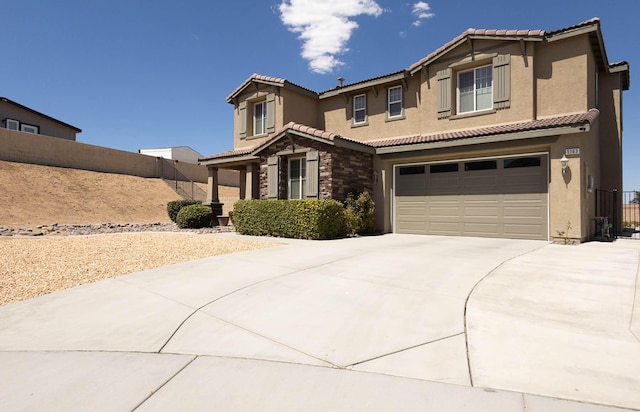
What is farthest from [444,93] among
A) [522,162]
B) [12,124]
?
[12,124]

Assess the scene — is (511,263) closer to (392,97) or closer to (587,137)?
(587,137)

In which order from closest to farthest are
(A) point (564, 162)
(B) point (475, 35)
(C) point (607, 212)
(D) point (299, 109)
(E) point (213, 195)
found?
(A) point (564, 162) → (B) point (475, 35) → (C) point (607, 212) → (D) point (299, 109) → (E) point (213, 195)

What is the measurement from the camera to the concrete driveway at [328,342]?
236 cm

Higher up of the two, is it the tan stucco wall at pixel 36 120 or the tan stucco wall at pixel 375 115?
the tan stucco wall at pixel 36 120

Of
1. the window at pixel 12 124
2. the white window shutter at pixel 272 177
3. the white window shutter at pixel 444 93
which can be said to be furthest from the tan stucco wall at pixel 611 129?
the window at pixel 12 124

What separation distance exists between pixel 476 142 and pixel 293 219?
264 inches

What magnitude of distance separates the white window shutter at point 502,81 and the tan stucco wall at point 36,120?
105ft

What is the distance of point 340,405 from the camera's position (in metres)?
2.23

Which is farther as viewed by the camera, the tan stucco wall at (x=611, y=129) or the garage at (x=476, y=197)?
the tan stucco wall at (x=611, y=129)

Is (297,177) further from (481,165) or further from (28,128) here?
(28,128)

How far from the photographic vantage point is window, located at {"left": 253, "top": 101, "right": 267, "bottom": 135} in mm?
17156

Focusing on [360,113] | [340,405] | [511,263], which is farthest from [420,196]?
[340,405]

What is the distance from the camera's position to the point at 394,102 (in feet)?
47.9

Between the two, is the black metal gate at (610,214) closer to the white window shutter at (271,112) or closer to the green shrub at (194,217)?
the white window shutter at (271,112)
